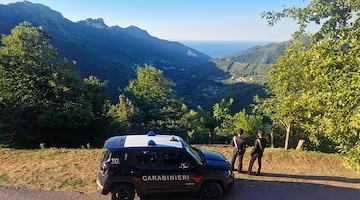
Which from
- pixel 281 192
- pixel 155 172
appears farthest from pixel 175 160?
Result: pixel 281 192

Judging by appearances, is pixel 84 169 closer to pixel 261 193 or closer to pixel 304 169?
pixel 261 193

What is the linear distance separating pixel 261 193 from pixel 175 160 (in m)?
3.28

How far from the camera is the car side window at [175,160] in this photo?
6918 millimetres

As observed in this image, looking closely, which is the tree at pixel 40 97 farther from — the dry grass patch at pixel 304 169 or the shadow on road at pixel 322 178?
the shadow on road at pixel 322 178

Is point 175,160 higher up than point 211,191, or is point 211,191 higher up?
point 175,160

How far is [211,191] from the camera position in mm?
7215

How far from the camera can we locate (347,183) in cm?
912

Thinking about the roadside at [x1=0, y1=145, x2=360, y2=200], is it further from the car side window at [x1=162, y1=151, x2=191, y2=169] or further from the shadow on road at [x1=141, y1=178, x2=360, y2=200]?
the car side window at [x1=162, y1=151, x2=191, y2=169]

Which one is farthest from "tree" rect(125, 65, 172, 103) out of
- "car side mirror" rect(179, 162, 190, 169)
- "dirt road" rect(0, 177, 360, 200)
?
"car side mirror" rect(179, 162, 190, 169)

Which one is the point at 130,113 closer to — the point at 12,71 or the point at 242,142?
the point at 12,71

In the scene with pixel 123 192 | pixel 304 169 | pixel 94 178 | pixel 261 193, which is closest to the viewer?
pixel 123 192

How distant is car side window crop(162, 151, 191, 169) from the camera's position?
6918mm

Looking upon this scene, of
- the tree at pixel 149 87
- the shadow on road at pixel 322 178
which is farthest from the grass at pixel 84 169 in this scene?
the tree at pixel 149 87

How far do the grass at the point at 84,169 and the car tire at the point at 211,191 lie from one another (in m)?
2.41
